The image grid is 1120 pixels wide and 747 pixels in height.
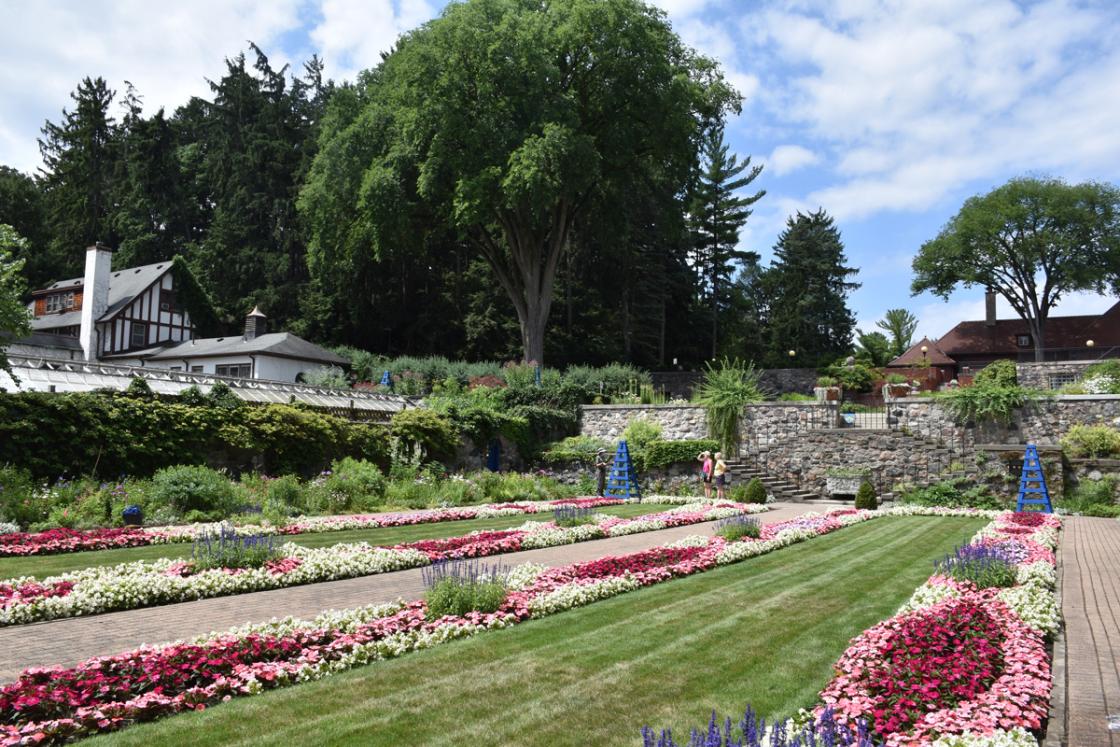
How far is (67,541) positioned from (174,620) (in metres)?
4.64

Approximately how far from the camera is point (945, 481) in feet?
65.5

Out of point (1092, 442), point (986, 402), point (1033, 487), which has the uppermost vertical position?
point (986, 402)

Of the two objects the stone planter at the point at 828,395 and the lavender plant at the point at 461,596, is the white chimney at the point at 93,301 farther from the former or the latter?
the lavender plant at the point at 461,596

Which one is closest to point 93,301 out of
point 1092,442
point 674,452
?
point 674,452

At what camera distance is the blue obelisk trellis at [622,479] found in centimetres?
2234

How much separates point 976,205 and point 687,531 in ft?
129

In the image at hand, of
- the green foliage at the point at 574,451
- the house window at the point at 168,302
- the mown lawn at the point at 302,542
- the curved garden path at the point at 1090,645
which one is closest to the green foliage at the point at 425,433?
the green foliage at the point at 574,451

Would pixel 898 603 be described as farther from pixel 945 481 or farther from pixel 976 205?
pixel 976 205

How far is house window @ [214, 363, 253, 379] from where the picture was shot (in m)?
32.7

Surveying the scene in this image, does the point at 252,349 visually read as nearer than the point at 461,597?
No

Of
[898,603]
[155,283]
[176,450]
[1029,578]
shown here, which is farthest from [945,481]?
[155,283]

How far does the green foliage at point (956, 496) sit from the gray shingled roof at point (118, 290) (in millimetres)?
34408

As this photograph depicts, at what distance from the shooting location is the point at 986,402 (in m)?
20.0

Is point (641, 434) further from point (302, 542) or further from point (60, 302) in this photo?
point (60, 302)
